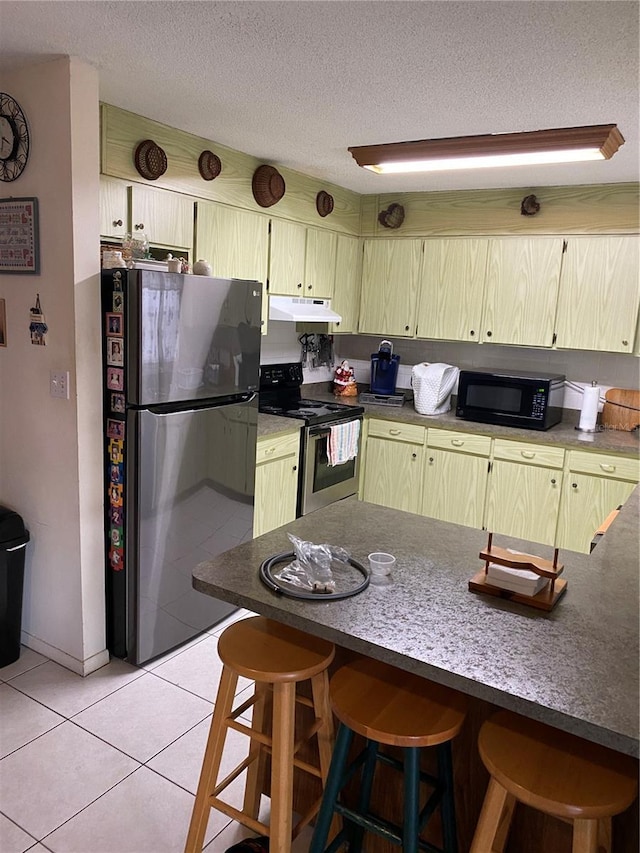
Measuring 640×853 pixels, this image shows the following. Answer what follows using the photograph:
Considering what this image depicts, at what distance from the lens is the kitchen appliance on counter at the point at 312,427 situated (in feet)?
12.9

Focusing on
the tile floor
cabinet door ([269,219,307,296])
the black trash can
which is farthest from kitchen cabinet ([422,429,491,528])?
the black trash can

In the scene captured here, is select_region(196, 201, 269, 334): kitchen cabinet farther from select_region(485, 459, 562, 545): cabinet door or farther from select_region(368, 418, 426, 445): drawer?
select_region(485, 459, 562, 545): cabinet door

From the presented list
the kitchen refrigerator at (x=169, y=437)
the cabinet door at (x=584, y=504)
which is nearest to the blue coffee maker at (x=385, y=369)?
the cabinet door at (x=584, y=504)

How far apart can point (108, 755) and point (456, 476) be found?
8.66 feet

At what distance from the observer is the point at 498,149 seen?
275 centimetres

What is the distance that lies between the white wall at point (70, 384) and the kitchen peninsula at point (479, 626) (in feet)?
3.58

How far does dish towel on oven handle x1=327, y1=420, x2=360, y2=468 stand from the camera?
160 inches

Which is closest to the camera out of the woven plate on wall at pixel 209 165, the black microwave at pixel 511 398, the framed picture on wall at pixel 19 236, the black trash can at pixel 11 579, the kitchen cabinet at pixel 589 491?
the framed picture on wall at pixel 19 236

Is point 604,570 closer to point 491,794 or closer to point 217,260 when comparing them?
point 491,794

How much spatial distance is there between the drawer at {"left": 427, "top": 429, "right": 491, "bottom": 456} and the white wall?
2.28 m

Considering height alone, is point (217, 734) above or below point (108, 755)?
above

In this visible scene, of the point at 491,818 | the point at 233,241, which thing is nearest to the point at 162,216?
the point at 233,241

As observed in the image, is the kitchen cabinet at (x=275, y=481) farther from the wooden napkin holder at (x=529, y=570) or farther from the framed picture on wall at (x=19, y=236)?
the wooden napkin holder at (x=529, y=570)

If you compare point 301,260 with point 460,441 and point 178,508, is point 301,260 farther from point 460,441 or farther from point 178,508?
point 178,508
